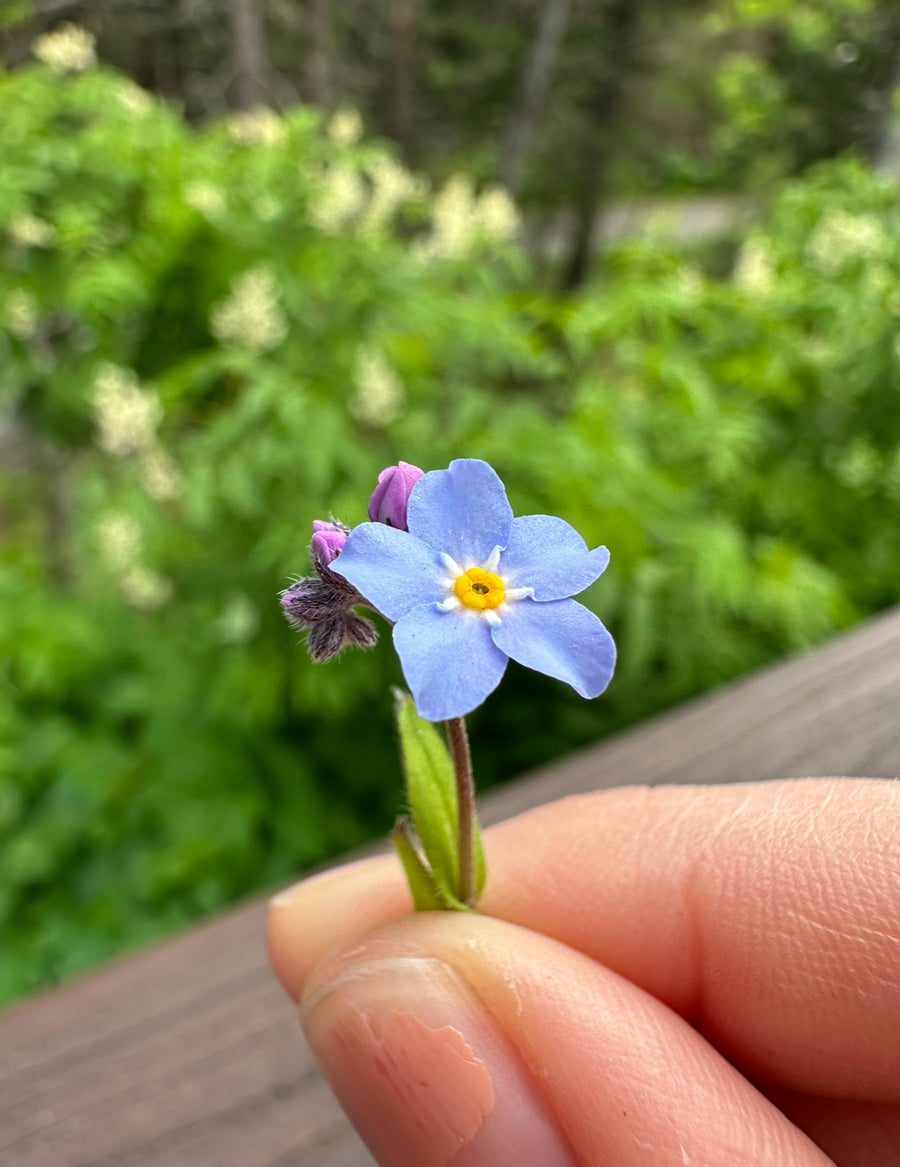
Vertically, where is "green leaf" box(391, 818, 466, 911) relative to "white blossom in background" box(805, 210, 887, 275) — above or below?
below

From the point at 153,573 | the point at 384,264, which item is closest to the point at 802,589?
the point at 384,264

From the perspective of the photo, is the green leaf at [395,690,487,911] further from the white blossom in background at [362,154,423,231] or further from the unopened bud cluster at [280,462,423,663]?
the white blossom in background at [362,154,423,231]

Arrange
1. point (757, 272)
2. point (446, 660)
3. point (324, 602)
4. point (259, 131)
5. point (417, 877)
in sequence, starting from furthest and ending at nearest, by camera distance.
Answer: point (259, 131)
point (757, 272)
point (417, 877)
point (324, 602)
point (446, 660)

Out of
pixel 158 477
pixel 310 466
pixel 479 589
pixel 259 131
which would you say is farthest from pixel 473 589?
pixel 259 131

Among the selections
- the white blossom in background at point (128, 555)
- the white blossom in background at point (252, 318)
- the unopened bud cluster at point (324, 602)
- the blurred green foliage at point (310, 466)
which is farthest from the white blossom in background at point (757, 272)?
the unopened bud cluster at point (324, 602)

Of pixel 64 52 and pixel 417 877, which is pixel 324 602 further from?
pixel 64 52

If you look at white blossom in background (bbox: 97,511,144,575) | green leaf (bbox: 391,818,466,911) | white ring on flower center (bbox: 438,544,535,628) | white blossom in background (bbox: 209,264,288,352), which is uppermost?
white blossom in background (bbox: 209,264,288,352)

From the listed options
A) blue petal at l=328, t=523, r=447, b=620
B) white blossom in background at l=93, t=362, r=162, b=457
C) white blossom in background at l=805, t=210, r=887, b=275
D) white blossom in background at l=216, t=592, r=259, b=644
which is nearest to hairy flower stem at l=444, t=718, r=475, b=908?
blue petal at l=328, t=523, r=447, b=620
